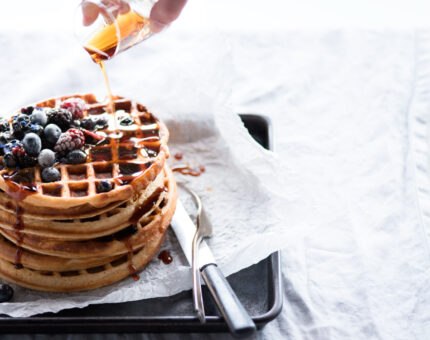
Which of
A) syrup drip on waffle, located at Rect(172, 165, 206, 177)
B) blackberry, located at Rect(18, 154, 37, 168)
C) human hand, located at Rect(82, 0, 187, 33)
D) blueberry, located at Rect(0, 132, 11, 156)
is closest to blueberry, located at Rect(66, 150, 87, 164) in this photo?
blackberry, located at Rect(18, 154, 37, 168)

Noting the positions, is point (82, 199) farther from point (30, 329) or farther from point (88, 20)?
point (88, 20)

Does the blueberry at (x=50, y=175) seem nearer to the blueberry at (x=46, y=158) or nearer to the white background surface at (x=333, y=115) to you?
the blueberry at (x=46, y=158)

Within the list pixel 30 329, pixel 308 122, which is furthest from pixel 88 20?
pixel 308 122

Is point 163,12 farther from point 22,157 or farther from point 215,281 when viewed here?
point 215,281

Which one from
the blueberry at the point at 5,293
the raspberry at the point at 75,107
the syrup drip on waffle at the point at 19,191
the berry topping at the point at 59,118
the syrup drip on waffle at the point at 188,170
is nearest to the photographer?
the syrup drip on waffle at the point at 19,191

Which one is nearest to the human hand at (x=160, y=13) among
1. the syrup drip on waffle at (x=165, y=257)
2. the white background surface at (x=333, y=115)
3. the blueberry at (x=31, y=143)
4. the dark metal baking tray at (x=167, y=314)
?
the blueberry at (x=31, y=143)

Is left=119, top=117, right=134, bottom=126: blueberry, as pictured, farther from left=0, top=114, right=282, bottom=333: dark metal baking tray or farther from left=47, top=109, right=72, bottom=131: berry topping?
left=0, top=114, right=282, bottom=333: dark metal baking tray

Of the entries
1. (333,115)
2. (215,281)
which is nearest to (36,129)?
(215,281)

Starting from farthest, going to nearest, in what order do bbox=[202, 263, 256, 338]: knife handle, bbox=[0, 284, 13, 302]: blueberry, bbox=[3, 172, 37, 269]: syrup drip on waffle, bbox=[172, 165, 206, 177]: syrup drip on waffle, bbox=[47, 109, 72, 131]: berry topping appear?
bbox=[172, 165, 206, 177]: syrup drip on waffle → bbox=[47, 109, 72, 131]: berry topping → bbox=[0, 284, 13, 302]: blueberry → bbox=[3, 172, 37, 269]: syrup drip on waffle → bbox=[202, 263, 256, 338]: knife handle
